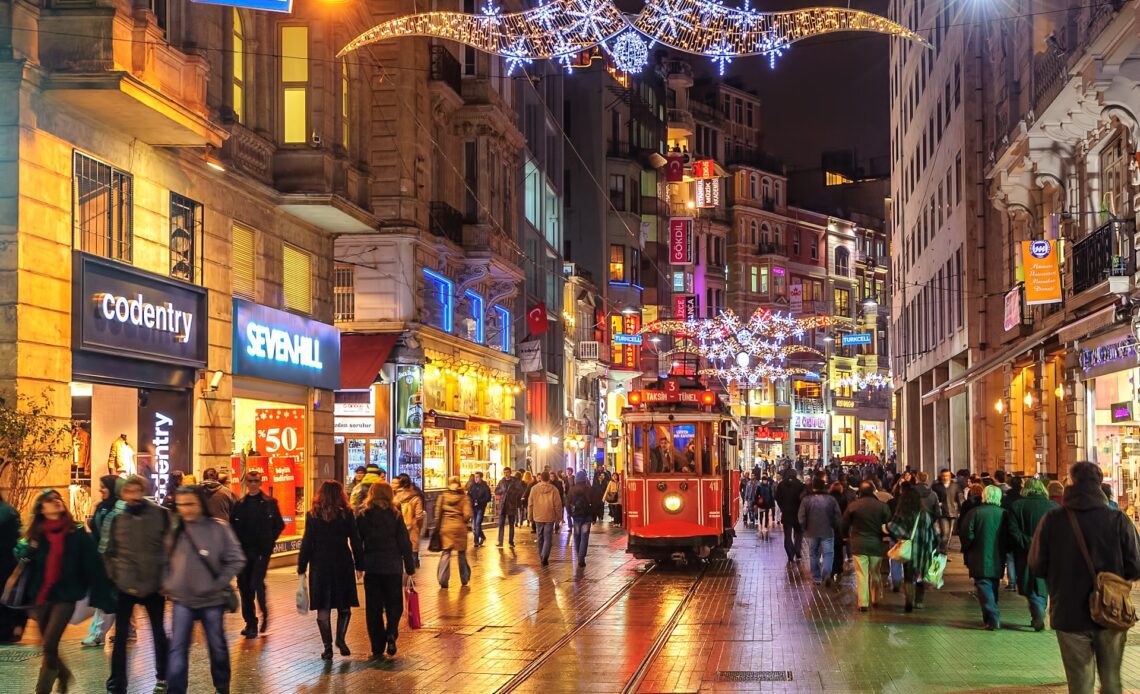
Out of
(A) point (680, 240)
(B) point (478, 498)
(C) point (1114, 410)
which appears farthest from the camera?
(A) point (680, 240)

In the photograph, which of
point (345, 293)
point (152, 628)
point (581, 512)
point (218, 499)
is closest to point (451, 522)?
point (218, 499)

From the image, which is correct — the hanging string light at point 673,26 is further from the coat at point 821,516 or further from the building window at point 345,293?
the building window at point 345,293

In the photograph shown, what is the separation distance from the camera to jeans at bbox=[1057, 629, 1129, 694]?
29.6 feet

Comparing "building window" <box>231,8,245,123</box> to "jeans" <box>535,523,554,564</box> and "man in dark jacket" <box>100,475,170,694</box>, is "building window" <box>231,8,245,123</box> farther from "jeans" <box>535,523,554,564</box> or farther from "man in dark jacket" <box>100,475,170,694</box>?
"man in dark jacket" <box>100,475,170,694</box>

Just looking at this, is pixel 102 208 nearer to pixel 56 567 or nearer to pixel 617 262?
pixel 56 567

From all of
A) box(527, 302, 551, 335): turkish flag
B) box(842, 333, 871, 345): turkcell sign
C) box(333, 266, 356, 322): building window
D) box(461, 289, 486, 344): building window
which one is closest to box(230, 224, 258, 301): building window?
box(333, 266, 356, 322): building window

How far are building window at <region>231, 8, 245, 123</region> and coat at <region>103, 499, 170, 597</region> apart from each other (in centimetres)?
1460

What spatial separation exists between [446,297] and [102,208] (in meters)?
19.4

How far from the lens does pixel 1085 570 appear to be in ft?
29.8

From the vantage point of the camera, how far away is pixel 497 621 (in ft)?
54.1

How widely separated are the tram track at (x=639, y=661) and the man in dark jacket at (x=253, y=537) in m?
3.36

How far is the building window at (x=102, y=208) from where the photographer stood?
61.4ft

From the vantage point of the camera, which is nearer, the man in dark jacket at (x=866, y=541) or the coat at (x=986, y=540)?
the coat at (x=986, y=540)

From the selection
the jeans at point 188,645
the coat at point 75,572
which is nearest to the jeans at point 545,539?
the coat at point 75,572
